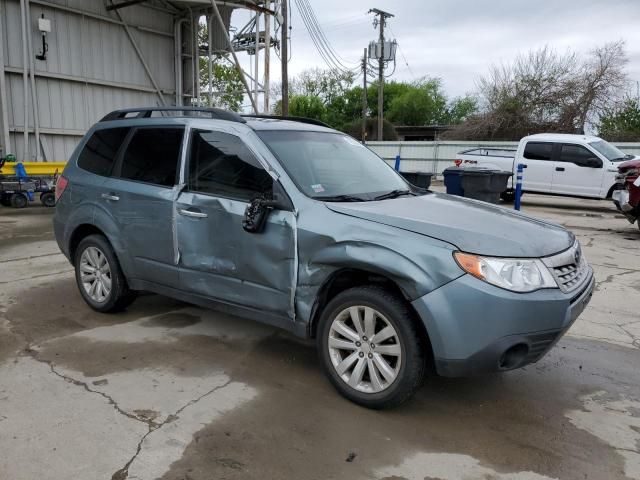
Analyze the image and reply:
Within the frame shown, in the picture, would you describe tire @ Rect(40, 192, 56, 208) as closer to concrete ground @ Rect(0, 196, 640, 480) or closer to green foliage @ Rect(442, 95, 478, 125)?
concrete ground @ Rect(0, 196, 640, 480)

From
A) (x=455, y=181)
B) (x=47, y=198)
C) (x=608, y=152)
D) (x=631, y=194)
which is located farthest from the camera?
(x=608, y=152)

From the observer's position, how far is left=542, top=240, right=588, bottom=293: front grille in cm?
308

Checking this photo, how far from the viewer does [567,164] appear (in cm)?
1416

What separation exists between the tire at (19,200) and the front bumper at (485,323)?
40.4 ft

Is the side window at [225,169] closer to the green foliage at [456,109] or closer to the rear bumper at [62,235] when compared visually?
the rear bumper at [62,235]

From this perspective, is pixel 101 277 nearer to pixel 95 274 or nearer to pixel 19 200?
pixel 95 274

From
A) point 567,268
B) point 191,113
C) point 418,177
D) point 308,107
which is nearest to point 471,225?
point 567,268

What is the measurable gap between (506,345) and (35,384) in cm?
301

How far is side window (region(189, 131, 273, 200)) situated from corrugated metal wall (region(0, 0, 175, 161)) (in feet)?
36.5

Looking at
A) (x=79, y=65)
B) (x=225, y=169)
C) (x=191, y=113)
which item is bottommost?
(x=225, y=169)

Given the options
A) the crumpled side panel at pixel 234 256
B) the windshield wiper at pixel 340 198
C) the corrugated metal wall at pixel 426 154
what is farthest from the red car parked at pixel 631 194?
the corrugated metal wall at pixel 426 154

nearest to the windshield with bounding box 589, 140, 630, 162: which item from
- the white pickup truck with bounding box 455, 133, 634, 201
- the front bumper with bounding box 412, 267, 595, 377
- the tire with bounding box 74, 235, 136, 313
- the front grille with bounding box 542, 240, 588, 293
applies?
the white pickup truck with bounding box 455, 133, 634, 201

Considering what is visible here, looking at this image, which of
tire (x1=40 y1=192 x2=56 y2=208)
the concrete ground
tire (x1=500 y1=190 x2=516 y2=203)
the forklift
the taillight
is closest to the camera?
the concrete ground

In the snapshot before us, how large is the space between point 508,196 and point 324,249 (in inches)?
524
